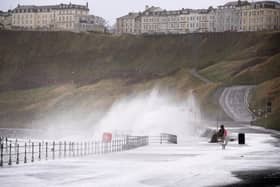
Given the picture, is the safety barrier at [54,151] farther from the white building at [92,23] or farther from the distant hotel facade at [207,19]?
the white building at [92,23]

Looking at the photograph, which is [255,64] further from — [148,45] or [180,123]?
[180,123]

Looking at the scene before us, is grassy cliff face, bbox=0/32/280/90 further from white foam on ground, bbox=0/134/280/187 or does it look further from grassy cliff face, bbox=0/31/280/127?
white foam on ground, bbox=0/134/280/187

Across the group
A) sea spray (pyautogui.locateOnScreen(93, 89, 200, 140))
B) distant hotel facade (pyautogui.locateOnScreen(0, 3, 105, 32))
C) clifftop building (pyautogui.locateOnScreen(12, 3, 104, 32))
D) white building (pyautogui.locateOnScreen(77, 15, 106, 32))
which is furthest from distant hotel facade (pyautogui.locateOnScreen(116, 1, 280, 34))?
sea spray (pyautogui.locateOnScreen(93, 89, 200, 140))

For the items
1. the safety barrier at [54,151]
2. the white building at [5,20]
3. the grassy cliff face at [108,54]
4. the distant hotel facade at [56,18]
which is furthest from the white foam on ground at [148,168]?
the distant hotel facade at [56,18]

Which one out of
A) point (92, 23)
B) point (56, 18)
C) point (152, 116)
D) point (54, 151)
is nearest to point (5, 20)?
point (56, 18)

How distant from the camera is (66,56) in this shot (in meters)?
130

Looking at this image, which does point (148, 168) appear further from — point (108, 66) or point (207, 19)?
point (207, 19)

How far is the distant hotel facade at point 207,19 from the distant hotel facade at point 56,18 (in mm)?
5335

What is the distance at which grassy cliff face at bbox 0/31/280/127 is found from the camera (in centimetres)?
10144

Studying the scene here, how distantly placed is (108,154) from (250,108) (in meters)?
50.5

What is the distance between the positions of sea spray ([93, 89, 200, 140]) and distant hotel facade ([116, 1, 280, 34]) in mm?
27541

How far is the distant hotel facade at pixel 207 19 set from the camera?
12125cm

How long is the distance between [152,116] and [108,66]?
4652 cm

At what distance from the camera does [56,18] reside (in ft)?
475
